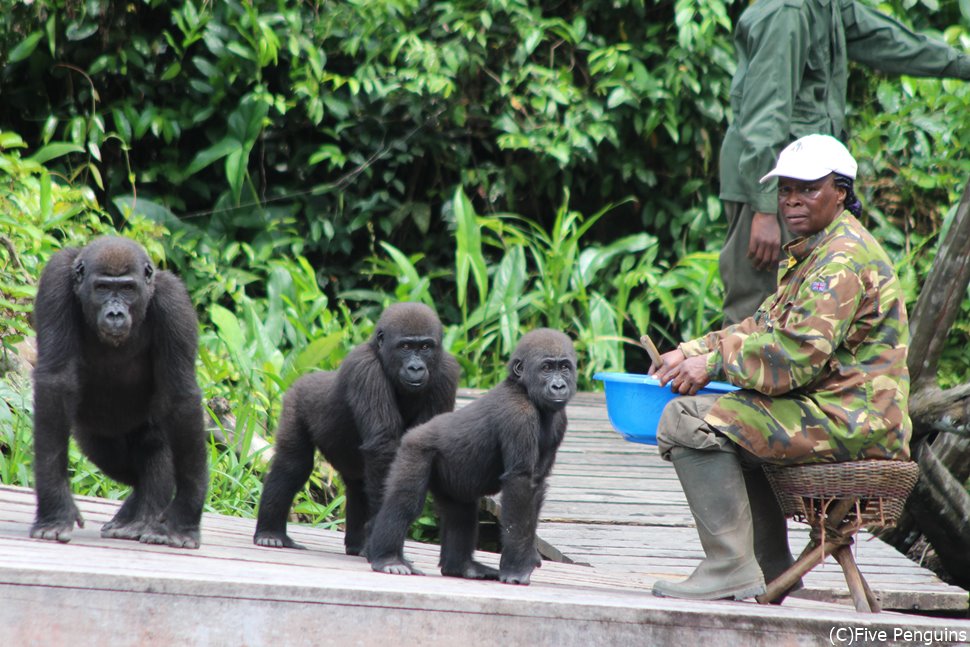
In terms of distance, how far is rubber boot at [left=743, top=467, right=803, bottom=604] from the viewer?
4.44m

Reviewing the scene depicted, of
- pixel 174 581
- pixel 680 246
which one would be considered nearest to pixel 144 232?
pixel 680 246

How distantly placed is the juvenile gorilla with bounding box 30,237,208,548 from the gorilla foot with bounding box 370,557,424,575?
0.70 meters

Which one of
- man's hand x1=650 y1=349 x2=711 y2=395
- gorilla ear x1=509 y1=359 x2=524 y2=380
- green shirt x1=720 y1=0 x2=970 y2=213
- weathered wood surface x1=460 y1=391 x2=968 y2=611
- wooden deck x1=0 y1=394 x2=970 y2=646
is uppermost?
green shirt x1=720 y1=0 x2=970 y2=213

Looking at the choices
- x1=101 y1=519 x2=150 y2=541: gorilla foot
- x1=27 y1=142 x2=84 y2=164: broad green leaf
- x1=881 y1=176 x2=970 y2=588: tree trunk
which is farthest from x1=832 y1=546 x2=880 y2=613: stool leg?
x1=27 y1=142 x2=84 y2=164: broad green leaf

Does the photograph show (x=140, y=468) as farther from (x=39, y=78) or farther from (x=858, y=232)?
(x=39, y=78)

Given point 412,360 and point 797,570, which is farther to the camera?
point 412,360

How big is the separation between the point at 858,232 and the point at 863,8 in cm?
279

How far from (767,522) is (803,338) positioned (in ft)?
2.95

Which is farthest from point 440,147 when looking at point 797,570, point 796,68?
point 797,570

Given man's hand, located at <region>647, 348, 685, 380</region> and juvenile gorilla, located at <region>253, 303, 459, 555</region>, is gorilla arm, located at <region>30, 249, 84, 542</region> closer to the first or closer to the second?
juvenile gorilla, located at <region>253, 303, 459, 555</region>

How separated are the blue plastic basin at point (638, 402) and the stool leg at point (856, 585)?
714 millimetres

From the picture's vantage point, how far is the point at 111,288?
4.30 metres

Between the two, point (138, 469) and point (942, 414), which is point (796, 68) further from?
point (138, 469)

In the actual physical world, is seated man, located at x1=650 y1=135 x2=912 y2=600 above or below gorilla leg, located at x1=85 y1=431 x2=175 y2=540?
above
